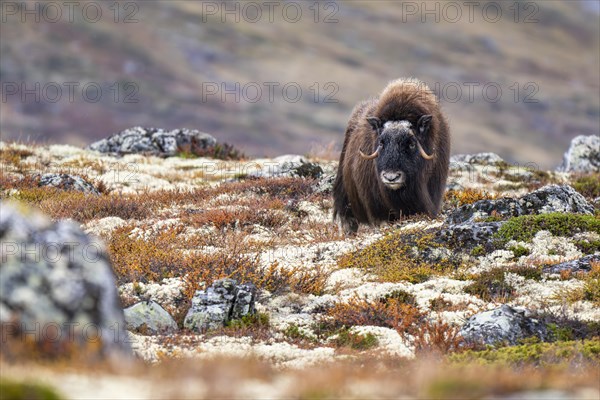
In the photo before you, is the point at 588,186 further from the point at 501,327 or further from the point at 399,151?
the point at 501,327

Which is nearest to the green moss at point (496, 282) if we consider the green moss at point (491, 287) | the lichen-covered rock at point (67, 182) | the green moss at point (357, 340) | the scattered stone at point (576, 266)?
the green moss at point (491, 287)

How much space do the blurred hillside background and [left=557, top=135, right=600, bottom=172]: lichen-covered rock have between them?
2971 inches

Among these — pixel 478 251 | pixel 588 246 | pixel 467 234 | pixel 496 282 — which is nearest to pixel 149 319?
pixel 496 282

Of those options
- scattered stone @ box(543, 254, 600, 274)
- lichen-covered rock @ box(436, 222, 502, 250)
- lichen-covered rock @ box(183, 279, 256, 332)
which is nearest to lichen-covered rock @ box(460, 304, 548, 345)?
scattered stone @ box(543, 254, 600, 274)

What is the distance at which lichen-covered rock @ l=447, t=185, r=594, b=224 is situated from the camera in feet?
43.6

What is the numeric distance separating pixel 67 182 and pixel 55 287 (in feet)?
44.3

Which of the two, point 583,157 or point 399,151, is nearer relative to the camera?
point 399,151

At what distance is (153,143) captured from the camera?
87.2 feet

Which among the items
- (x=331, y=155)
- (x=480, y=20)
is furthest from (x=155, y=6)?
(x=331, y=155)

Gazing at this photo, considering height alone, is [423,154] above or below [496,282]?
above

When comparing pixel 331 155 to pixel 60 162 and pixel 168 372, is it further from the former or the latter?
pixel 168 372

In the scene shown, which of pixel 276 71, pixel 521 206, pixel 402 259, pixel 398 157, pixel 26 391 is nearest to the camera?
pixel 26 391

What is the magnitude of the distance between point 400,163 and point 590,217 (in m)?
3.22

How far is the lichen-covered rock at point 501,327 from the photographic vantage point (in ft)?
27.7
